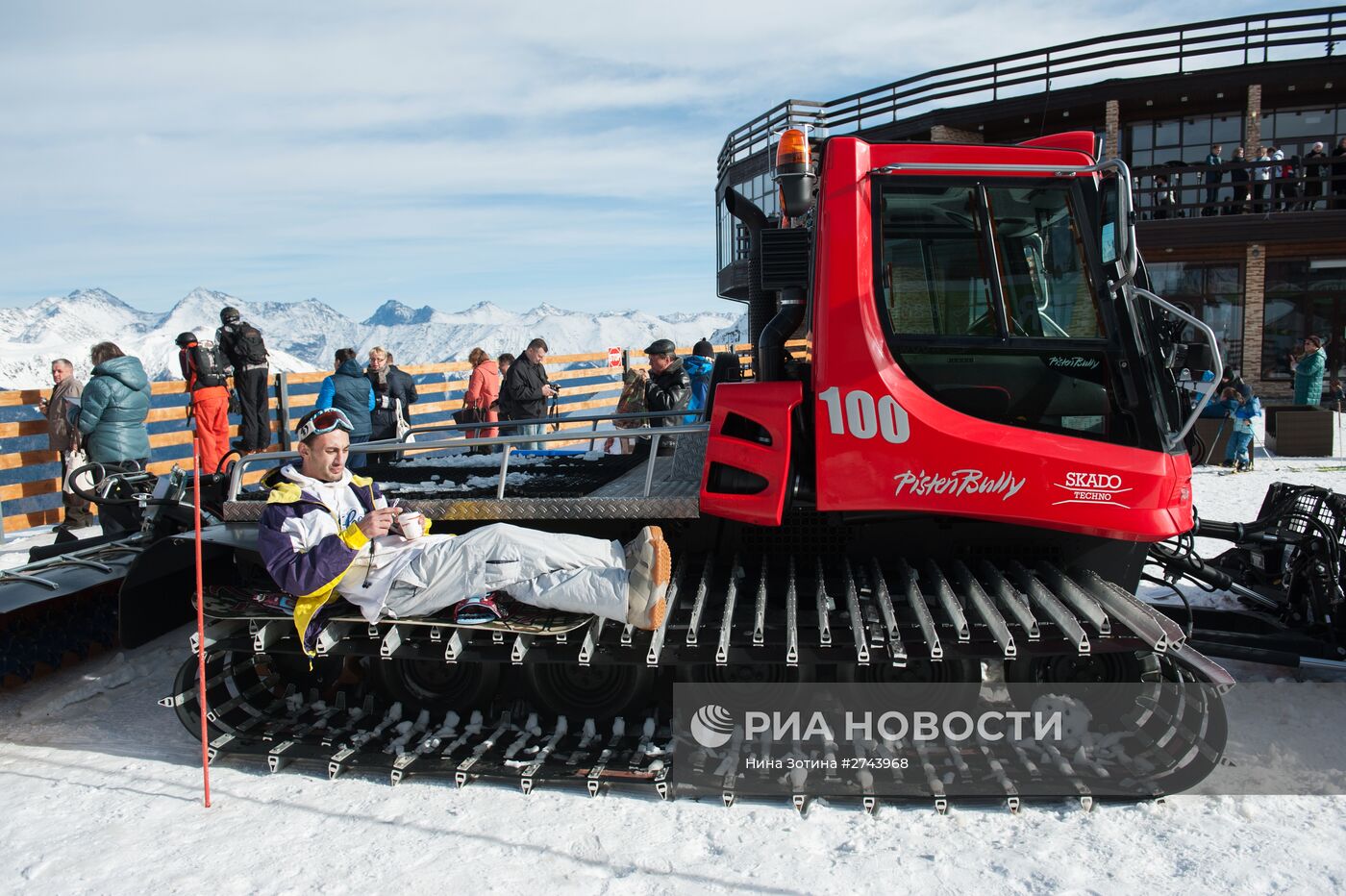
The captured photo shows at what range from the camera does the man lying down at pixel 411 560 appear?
3812 mm

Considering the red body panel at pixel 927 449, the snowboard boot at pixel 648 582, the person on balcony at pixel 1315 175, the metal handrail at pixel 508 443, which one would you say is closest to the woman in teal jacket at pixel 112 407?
the metal handrail at pixel 508 443

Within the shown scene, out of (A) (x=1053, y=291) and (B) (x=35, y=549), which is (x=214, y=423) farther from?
(A) (x=1053, y=291)

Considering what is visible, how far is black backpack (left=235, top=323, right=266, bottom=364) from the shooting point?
1032cm

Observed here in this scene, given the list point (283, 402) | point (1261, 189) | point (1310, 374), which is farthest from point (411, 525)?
point (1261, 189)

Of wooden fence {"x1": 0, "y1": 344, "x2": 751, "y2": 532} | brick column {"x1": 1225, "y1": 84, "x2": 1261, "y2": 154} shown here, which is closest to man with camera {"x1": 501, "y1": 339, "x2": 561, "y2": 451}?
wooden fence {"x1": 0, "y1": 344, "x2": 751, "y2": 532}

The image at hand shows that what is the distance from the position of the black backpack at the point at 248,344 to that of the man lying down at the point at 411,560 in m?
6.93

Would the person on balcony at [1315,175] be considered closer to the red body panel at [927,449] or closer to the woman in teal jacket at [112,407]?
the red body panel at [927,449]

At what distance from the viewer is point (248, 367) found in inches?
412

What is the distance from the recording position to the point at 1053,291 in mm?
3859

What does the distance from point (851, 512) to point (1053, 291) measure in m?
1.22

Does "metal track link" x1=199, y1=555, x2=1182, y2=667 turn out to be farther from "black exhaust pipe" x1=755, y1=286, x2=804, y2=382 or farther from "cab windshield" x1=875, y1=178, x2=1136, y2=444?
"black exhaust pipe" x1=755, y1=286, x2=804, y2=382

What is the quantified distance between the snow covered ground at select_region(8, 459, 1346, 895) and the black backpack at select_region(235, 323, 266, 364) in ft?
22.6

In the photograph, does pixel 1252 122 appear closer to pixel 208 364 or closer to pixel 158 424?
pixel 208 364

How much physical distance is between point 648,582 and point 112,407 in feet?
23.0
